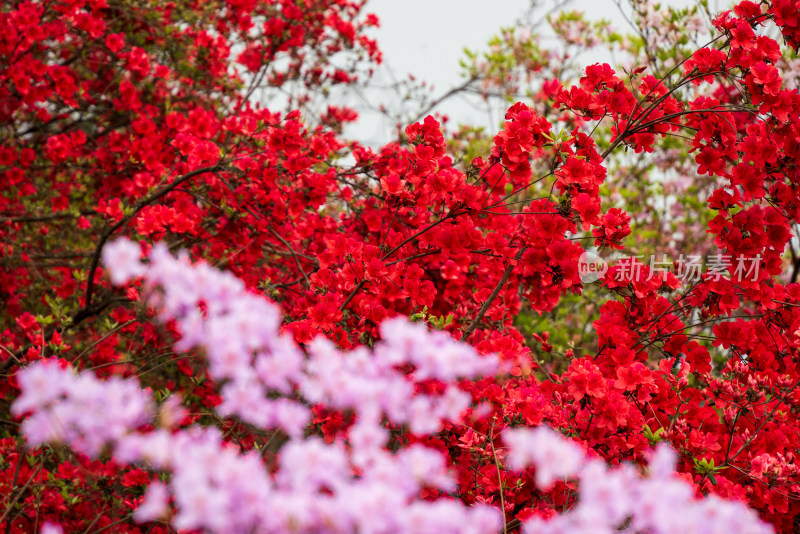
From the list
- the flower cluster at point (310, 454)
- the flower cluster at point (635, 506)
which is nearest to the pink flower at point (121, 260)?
the flower cluster at point (310, 454)

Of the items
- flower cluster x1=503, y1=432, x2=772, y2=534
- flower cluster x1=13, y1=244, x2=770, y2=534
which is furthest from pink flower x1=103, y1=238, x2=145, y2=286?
flower cluster x1=503, y1=432, x2=772, y2=534

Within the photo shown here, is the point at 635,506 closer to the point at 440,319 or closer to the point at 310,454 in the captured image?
the point at 310,454

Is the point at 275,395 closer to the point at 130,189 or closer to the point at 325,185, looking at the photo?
the point at 325,185

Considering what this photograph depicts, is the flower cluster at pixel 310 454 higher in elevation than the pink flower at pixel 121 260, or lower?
lower

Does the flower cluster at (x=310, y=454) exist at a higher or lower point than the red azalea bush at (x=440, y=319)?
lower

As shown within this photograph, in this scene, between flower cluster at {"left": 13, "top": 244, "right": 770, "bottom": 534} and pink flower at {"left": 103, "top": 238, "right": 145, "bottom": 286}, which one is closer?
flower cluster at {"left": 13, "top": 244, "right": 770, "bottom": 534}

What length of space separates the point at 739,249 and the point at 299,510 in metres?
1.92

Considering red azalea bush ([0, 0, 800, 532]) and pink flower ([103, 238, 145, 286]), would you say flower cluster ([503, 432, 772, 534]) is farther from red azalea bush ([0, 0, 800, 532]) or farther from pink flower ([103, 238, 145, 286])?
pink flower ([103, 238, 145, 286])

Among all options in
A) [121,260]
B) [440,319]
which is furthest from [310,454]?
[440,319]

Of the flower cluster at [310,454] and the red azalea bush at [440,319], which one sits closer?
the flower cluster at [310,454]

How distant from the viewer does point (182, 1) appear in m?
Answer: 4.50

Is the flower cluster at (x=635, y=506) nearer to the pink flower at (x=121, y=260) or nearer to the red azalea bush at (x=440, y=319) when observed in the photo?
the red azalea bush at (x=440, y=319)

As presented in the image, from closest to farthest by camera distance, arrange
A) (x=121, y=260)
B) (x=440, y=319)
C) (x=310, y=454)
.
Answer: (x=310, y=454) → (x=121, y=260) → (x=440, y=319)

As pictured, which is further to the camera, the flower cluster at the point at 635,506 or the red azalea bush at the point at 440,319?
the red azalea bush at the point at 440,319
